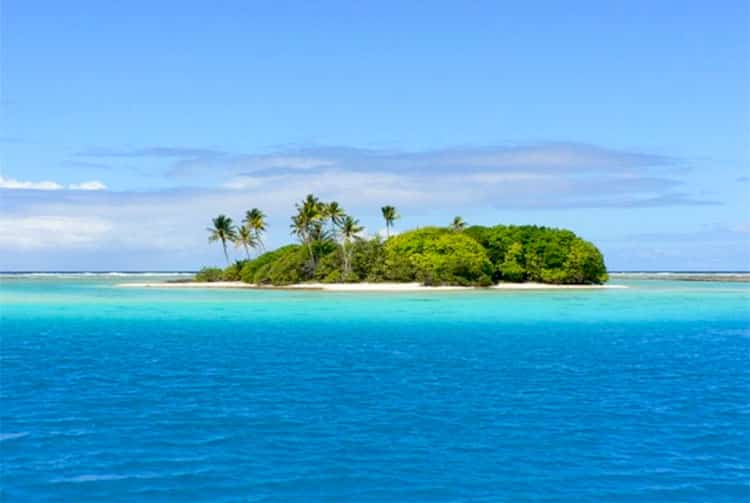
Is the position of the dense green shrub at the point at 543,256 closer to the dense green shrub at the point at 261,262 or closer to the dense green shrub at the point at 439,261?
the dense green shrub at the point at 439,261

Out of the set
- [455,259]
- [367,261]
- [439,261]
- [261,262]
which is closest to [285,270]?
[261,262]

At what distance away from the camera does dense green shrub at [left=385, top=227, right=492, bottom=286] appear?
95938 millimetres

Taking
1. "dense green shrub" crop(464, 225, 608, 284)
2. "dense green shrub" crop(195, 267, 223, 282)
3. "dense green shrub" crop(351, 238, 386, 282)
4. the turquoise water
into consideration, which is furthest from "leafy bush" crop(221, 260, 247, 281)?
the turquoise water

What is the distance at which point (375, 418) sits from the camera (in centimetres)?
1528

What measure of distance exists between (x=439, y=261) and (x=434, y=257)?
4.17ft

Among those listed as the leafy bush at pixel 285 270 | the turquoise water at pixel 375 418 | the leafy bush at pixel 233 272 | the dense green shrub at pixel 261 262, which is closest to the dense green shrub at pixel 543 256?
the leafy bush at pixel 285 270

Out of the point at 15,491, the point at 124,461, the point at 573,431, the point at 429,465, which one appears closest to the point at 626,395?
the point at 573,431

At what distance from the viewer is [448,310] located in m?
52.1

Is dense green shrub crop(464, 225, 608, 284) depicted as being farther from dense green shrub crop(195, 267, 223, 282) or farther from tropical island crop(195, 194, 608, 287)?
dense green shrub crop(195, 267, 223, 282)

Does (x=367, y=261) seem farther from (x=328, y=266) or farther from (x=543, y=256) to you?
(x=543, y=256)

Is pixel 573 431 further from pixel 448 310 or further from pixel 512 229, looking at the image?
pixel 512 229

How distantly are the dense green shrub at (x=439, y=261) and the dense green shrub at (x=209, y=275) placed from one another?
105 ft

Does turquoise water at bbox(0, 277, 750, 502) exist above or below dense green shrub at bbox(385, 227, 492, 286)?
below

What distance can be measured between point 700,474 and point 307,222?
95.7m
